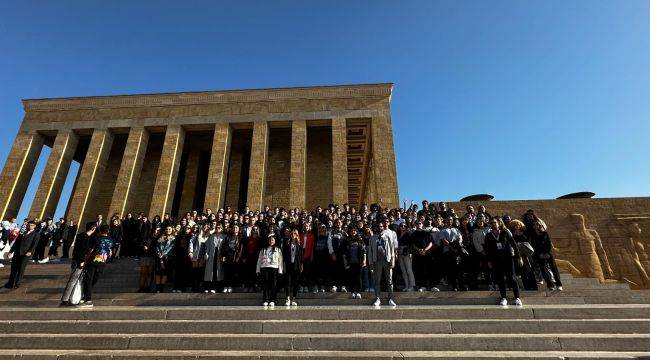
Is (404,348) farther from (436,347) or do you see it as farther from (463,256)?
(463,256)

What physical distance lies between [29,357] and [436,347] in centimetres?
556

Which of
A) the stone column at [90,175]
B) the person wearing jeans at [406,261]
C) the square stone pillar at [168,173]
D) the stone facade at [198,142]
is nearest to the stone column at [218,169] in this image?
the stone facade at [198,142]

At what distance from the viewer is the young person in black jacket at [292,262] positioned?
6750 mm

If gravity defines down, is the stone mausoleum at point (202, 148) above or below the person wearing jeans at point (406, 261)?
above

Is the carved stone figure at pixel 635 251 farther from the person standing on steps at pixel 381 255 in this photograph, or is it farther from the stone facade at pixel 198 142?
the person standing on steps at pixel 381 255

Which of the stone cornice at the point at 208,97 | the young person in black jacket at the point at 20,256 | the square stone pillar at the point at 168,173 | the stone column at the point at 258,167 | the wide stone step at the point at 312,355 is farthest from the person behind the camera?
the stone cornice at the point at 208,97

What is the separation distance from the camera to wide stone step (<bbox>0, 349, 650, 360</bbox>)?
13.6 ft

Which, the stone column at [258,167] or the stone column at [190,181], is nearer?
the stone column at [258,167]

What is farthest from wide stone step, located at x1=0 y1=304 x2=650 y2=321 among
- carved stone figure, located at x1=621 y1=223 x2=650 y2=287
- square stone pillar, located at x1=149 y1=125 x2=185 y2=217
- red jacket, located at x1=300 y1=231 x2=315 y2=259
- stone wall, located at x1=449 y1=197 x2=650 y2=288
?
square stone pillar, located at x1=149 y1=125 x2=185 y2=217

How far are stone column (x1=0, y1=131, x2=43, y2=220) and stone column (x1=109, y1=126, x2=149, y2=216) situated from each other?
5.11m

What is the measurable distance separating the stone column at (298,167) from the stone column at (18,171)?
47.8 ft

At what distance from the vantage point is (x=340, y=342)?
4621 mm

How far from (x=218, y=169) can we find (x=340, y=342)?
14.4 m

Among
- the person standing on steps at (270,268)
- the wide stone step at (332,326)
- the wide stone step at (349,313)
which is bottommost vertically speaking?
the wide stone step at (332,326)
